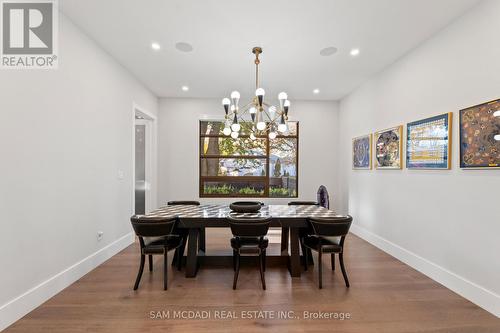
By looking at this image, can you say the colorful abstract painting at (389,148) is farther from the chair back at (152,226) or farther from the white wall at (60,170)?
the white wall at (60,170)

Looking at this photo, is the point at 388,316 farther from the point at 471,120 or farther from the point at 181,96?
the point at 181,96

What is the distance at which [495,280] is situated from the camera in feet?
7.41

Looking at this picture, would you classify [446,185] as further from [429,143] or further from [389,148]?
[389,148]

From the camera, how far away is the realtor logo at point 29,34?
216cm

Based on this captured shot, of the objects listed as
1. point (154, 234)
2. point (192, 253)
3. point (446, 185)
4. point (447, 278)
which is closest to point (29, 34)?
point (154, 234)

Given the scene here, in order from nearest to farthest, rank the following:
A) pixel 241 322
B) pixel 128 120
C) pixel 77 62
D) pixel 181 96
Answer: pixel 241 322, pixel 77 62, pixel 128 120, pixel 181 96

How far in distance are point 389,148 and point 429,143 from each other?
0.79 m

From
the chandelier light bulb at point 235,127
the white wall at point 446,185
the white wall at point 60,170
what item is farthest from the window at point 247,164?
the chandelier light bulb at point 235,127

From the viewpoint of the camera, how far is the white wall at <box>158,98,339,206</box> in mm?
5656

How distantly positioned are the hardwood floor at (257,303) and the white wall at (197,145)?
99.6 inches

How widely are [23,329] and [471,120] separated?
4550mm

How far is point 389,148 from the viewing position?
3.84 meters

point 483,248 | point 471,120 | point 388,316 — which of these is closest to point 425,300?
point 388,316

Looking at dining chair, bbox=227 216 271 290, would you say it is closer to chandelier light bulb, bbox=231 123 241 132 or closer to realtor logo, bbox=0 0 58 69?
chandelier light bulb, bbox=231 123 241 132
